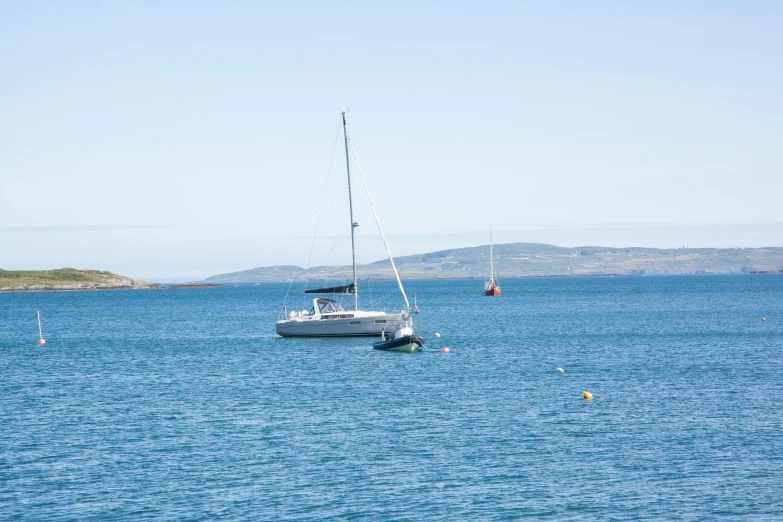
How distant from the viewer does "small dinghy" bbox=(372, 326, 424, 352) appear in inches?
2785

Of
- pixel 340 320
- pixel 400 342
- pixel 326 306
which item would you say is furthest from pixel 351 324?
pixel 400 342

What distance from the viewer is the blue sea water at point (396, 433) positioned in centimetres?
2941

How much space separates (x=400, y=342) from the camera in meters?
70.8

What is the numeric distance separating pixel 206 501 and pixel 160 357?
1881 inches

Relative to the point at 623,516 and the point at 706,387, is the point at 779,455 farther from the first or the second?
the point at 706,387

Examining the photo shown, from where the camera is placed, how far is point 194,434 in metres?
40.2

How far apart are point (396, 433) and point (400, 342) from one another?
31151 mm

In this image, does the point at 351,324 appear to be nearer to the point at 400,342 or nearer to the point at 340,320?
the point at 340,320

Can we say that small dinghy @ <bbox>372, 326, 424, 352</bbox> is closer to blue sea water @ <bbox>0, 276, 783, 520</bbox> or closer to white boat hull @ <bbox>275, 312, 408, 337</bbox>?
blue sea water @ <bbox>0, 276, 783, 520</bbox>

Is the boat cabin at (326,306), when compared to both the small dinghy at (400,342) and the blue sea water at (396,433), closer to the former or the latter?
the blue sea water at (396,433)

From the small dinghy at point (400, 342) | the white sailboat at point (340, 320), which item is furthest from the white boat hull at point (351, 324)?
the small dinghy at point (400, 342)

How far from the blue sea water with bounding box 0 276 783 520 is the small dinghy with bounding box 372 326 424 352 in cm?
93

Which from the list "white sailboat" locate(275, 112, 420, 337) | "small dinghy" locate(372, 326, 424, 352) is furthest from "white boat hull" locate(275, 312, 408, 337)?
"small dinghy" locate(372, 326, 424, 352)

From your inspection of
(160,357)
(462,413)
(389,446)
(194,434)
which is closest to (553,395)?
(462,413)
